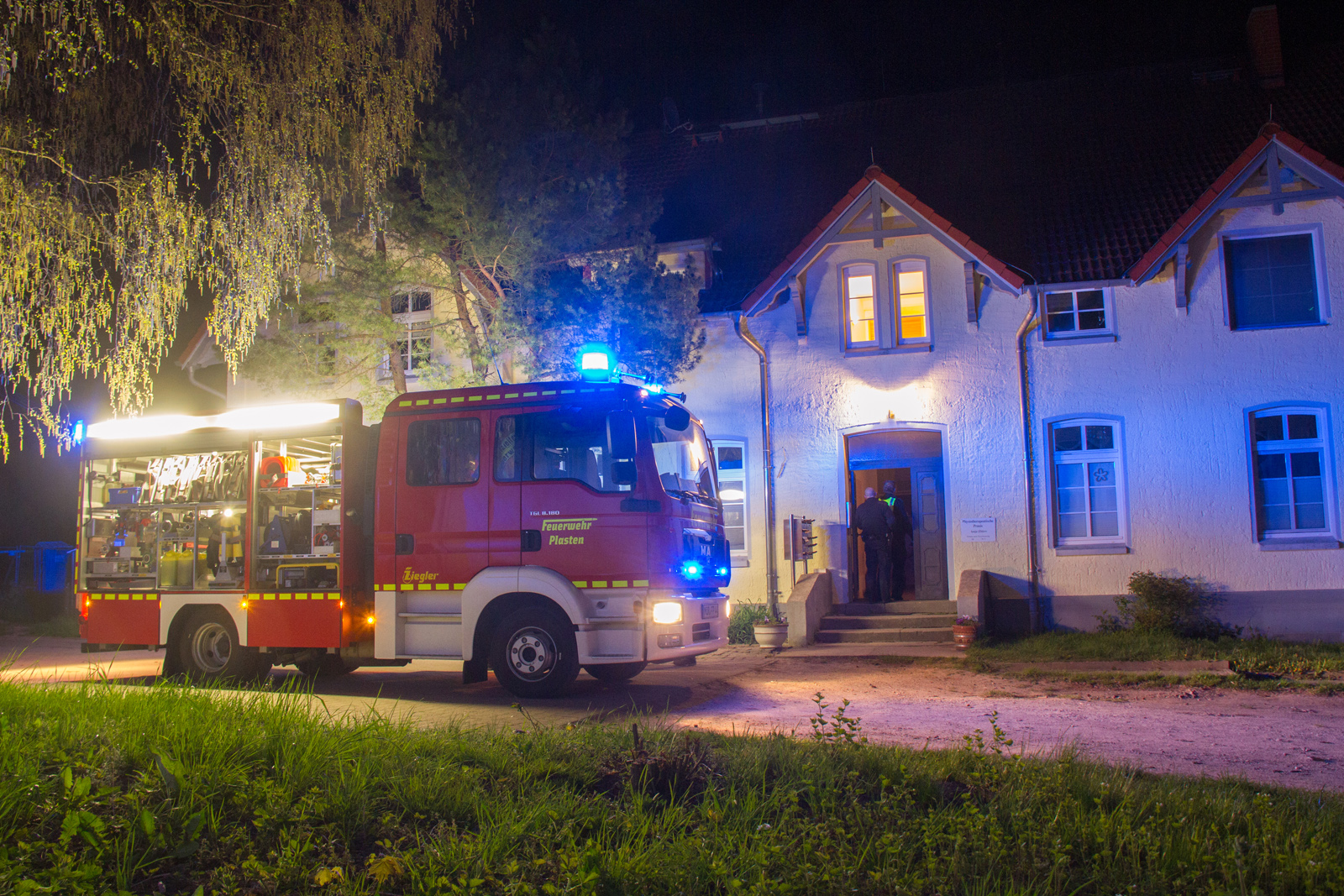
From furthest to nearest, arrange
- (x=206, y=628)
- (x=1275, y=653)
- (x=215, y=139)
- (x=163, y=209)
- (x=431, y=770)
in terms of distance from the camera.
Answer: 1. (x=1275, y=653)
2. (x=206, y=628)
3. (x=215, y=139)
4. (x=163, y=209)
5. (x=431, y=770)

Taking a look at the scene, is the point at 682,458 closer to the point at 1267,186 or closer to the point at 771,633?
the point at 771,633

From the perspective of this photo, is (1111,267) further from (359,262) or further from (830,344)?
(359,262)

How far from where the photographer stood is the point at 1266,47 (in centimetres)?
1777

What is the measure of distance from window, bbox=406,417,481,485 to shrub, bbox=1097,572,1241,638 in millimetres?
10047

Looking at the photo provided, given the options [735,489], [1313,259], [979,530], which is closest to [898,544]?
[979,530]

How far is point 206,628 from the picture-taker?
33.3 ft

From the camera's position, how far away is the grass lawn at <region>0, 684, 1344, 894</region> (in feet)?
11.4

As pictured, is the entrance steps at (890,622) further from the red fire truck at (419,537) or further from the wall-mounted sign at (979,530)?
the red fire truck at (419,537)

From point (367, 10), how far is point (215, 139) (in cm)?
178

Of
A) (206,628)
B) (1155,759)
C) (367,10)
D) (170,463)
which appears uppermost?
(367,10)

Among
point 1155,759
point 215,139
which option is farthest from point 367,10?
point 1155,759

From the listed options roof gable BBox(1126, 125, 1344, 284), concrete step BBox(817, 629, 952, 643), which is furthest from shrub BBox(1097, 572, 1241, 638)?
roof gable BBox(1126, 125, 1344, 284)

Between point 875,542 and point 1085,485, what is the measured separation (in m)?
3.33

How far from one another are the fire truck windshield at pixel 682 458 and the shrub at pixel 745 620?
16.0ft
